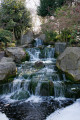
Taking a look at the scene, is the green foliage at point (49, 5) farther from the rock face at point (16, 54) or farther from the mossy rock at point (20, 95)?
the mossy rock at point (20, 95)

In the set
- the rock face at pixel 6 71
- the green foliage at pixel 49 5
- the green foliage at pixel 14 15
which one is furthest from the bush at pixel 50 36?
the rock face at pixel 6 71

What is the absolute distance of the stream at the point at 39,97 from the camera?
4574 millimetres

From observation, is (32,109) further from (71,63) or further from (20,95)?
(71,63)

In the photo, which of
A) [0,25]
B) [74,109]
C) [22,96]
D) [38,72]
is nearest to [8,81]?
[22,96]

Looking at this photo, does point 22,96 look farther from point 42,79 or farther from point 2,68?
point 2,68

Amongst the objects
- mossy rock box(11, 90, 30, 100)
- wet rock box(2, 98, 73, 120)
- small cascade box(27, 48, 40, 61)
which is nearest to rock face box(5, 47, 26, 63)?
small cascade box(27, 48, 40, 61)

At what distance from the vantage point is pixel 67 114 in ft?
15.0

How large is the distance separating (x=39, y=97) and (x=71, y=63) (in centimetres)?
277

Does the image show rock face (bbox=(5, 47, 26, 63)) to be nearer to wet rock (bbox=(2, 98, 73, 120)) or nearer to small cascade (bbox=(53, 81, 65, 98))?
small cascade (bbox=(53, 81, 65, 98))

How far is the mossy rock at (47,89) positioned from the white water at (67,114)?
1.32 metres

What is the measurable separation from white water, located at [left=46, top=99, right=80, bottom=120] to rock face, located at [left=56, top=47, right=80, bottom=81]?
1896mm

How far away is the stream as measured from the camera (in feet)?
15.0

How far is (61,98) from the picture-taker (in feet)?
19.2

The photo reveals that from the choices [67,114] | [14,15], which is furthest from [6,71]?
[14,15]
